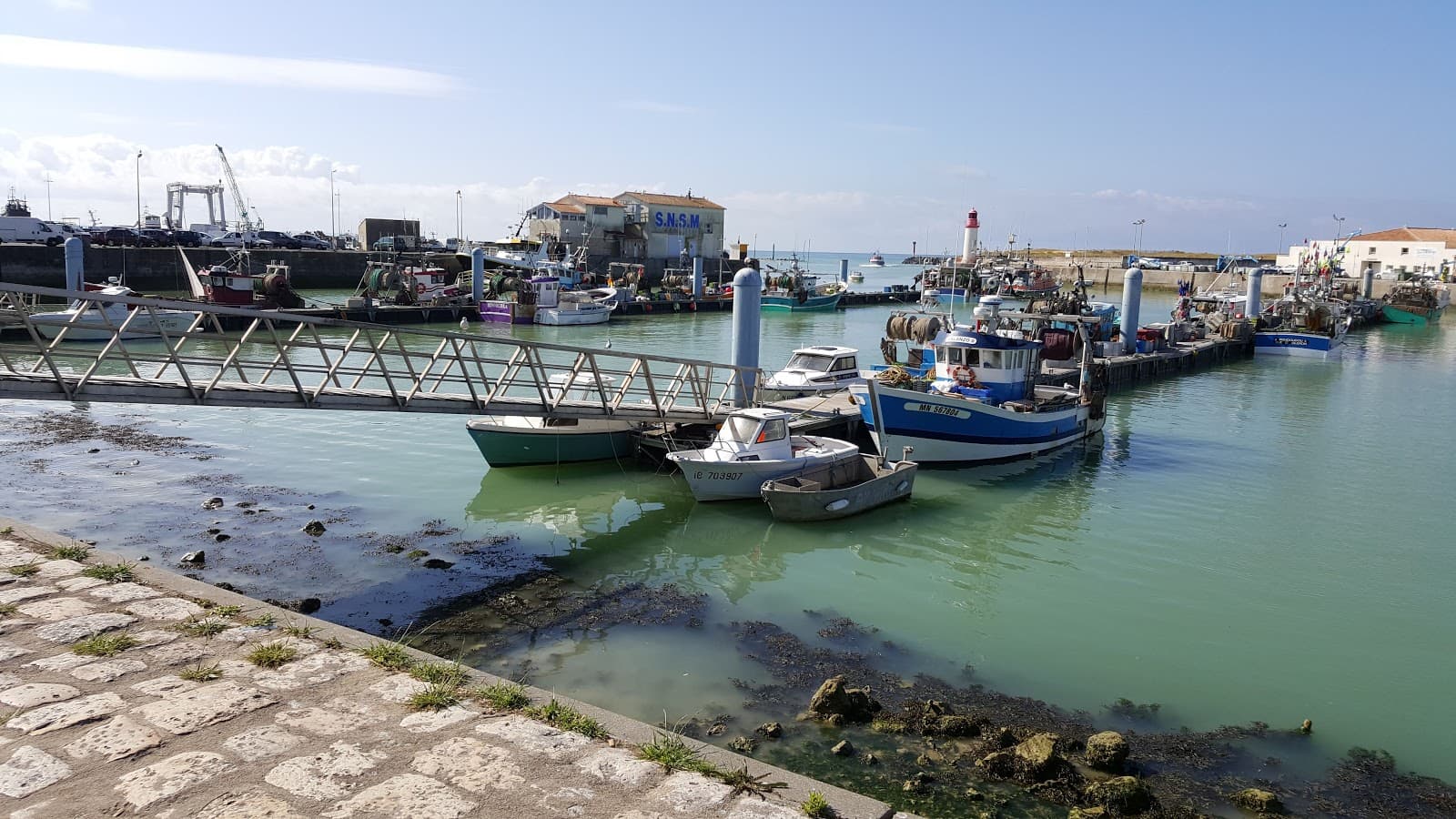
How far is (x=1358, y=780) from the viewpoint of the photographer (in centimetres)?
1019

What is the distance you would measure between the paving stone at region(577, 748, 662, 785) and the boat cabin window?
12694 millimetres

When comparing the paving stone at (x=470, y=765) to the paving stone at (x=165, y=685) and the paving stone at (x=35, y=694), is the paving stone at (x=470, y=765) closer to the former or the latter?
the paving stone at (x=165, y=685)

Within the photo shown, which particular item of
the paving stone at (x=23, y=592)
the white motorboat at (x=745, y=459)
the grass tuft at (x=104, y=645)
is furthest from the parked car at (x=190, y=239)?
the grass tuft at (x=104, y=645)

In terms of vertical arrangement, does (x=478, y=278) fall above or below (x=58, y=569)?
above

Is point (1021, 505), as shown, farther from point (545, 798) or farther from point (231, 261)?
point (231, 261)

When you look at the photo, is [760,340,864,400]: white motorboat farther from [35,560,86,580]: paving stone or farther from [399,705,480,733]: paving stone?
[399,705,480,733]: paving stone

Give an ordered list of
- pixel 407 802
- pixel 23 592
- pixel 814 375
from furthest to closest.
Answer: pixel 814 375 → pixel 23 592 → pixel 407 802

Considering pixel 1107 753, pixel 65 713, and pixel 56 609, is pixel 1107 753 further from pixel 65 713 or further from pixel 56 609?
pixel 56 609

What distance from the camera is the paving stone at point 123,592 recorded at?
914 centimetres

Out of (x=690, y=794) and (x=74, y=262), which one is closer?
(x=690, y=794)

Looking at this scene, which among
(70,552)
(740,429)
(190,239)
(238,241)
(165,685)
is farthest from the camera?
(238,241)

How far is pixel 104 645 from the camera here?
7961 mm

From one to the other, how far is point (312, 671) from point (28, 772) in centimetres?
210

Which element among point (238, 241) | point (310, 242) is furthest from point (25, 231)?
point (310, 242)
